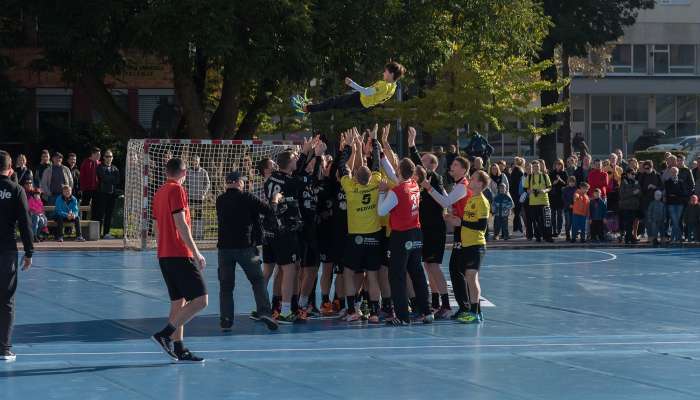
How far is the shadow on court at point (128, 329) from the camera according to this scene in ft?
45.8

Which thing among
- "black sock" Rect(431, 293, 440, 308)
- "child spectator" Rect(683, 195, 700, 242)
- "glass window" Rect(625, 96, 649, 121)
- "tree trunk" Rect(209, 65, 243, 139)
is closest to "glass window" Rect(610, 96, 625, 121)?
"glass window" Rect(625, 96, 649, 121)

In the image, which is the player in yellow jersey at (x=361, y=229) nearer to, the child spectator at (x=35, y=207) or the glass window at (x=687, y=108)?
the child spectator at (x=35, y=207)

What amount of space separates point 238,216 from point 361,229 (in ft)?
5.73

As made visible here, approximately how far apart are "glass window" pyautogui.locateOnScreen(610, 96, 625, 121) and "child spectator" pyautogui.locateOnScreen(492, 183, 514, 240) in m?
48.2

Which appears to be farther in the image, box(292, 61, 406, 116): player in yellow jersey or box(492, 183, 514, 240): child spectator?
box(492, 183, 514, 240): child spectator

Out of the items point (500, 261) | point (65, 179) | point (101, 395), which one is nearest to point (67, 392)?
point (101, 395)

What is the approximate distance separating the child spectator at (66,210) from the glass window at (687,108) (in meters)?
55.8

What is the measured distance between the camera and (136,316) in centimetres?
1576

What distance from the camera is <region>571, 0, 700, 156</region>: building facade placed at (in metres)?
75.8

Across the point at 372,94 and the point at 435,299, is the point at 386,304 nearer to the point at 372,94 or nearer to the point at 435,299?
the point at 435,299

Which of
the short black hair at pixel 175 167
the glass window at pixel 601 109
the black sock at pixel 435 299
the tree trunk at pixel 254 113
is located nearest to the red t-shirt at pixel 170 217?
the short black hair at pixel 175 167

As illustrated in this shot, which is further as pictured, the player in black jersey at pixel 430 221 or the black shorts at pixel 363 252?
the player in black jersey at pixel 430 221

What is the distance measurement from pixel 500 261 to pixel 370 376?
13.3m

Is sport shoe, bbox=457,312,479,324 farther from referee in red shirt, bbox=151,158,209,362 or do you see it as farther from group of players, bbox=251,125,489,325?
referee in red shirt, bbox=151,158,209,362
